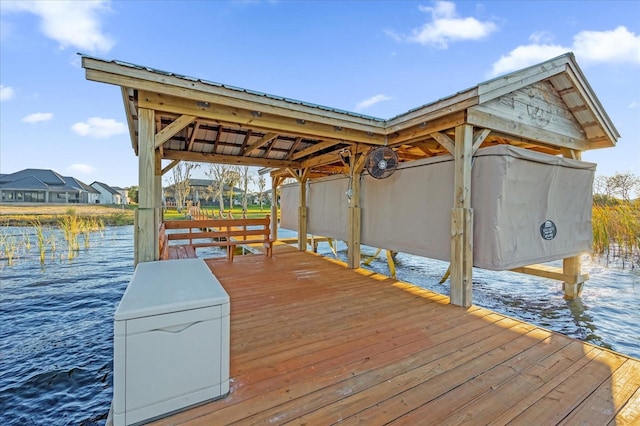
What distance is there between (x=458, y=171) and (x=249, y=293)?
3584 mm

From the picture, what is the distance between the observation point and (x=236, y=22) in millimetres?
7926

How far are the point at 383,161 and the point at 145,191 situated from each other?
3.70 metres

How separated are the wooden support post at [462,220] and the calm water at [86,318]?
169 cm

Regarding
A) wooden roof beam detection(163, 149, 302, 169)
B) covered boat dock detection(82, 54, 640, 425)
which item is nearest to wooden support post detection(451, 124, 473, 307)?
covered boat dock detection(82, 54, 640, 425)

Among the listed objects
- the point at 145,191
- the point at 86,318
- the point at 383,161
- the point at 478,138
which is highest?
the point at 478,138

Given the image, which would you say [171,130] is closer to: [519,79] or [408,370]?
[408,370]

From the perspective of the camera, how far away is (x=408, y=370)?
7.34ft

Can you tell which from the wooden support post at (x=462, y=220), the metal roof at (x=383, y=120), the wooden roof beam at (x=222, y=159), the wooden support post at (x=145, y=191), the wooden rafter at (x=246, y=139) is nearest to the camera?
the wooden support post at (x=145, y=191)

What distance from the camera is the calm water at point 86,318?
2.82 m

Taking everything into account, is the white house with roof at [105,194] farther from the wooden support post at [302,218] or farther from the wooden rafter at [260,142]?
the wooden rafter at [260,142]

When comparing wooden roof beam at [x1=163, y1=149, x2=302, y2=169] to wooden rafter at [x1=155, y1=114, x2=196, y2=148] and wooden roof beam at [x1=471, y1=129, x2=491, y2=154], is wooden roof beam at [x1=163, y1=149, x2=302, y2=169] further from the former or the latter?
wooden roof beam at [x1=471, y1=129, x2=491, y2=154]

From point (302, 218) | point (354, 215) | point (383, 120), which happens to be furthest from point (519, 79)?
point (302, 218)

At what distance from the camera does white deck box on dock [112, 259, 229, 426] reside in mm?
1555

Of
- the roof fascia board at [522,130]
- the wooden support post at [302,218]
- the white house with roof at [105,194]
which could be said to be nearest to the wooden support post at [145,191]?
the roof fascia board at [522,130]
